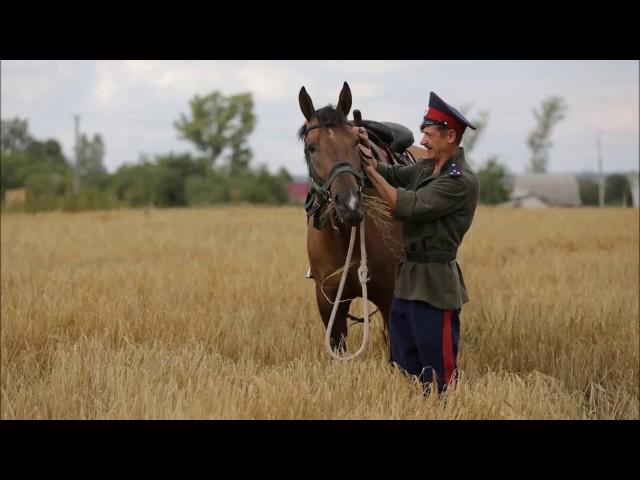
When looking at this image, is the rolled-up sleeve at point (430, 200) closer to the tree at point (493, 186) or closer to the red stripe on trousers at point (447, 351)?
the red stripe on trousers at point (447, 351)

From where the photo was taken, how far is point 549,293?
7648 millimetres

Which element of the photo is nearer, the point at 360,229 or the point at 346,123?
the point at 346,123

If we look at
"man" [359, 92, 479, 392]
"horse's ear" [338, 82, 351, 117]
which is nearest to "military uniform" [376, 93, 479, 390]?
"man" [359, 92, 479, 392]

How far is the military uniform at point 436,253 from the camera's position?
12.5ft

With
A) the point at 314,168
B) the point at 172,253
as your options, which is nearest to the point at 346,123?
the point at 314,168

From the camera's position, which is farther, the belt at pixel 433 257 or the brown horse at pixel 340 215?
the belt at pixel 433 257

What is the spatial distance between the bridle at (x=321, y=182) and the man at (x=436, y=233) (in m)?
0.22

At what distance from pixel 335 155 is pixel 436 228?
715 millimetres

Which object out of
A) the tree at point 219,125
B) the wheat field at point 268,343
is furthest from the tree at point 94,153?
the wheat field at point 268,343

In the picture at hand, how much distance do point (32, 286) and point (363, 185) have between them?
5.05 m

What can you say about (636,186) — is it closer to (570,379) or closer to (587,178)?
(587,178)

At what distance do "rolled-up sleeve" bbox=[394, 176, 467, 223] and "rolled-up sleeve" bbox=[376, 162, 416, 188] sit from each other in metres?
0.41

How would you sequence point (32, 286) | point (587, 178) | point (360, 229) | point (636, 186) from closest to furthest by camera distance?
point (360, 229), point (32, 286), point (636, 186), point (587, 178)

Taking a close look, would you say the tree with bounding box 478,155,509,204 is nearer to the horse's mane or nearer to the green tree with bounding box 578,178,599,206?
the green tree with bounding box 578,178,599,206
